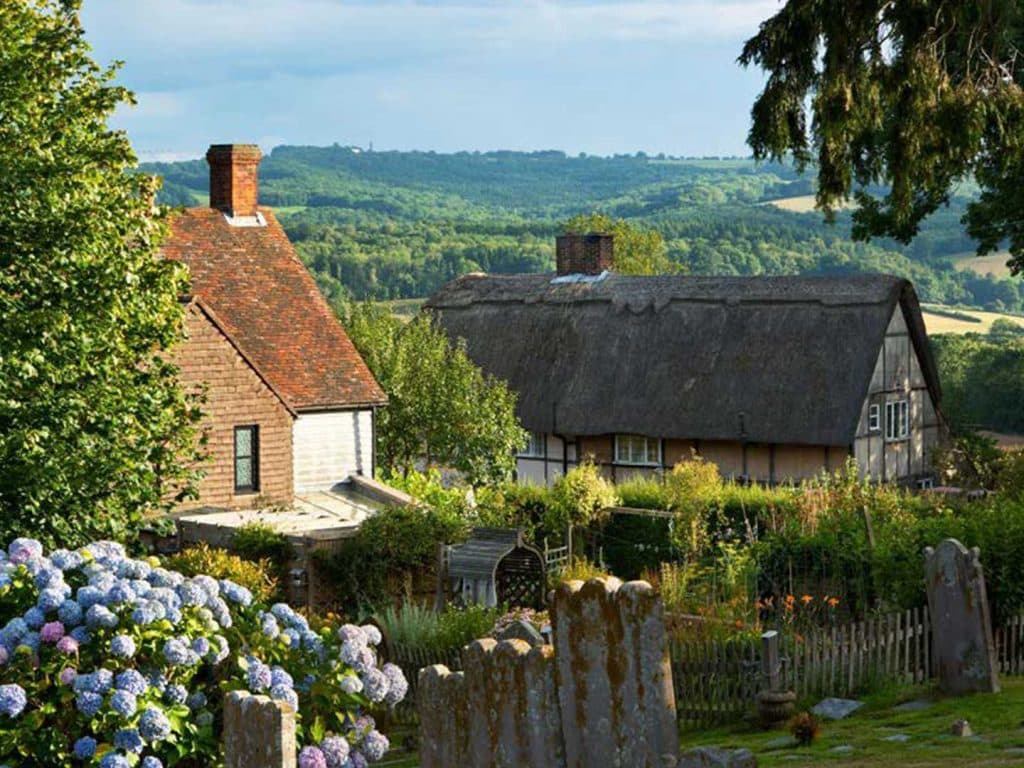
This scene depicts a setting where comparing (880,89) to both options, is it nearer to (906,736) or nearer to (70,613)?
(906,736)

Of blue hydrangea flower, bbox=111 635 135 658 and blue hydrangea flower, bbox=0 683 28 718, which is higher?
blue hydrangea flower, bbox=111 635 135 658

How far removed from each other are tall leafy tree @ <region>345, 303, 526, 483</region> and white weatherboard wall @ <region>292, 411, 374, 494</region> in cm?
504

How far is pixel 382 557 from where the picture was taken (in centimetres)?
2702

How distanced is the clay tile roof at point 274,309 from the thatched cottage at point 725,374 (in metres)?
11.9

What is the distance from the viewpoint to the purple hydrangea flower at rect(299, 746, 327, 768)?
12422 mm

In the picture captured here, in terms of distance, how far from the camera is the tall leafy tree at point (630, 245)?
74.4 meters

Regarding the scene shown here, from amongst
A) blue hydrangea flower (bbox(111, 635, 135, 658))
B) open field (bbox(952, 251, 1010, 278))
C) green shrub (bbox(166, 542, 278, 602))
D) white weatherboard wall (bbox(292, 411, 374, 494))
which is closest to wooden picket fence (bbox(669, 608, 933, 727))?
green shrub (bbox(166, 542, 278, 602))

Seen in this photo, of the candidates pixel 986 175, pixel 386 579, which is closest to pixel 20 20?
pixel 386 579

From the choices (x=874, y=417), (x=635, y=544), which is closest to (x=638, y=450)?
(x=874, y=417)

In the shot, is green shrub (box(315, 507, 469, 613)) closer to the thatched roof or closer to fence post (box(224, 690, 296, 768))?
fence post (box(224, 690, 296, 768))

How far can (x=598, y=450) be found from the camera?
154 feet

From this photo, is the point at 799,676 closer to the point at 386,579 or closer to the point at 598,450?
the point at 386,579

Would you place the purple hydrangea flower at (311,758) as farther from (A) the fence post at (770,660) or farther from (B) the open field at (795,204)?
(B) the open field at (795,204)

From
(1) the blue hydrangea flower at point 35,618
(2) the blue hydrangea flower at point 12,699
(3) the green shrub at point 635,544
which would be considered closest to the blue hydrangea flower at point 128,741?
(2) the blue hydrangea flower at point 12,699
